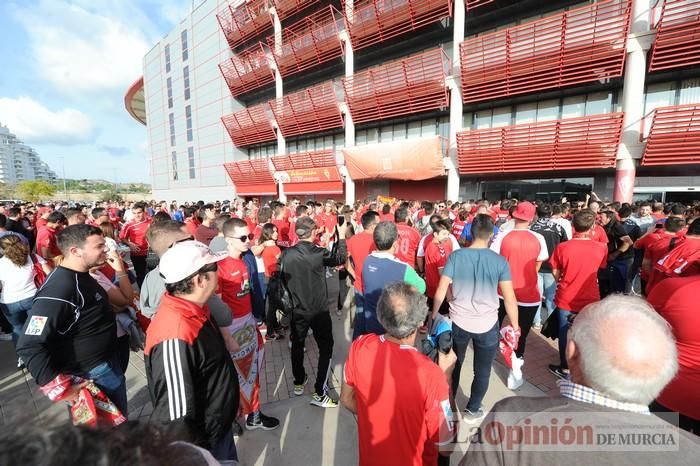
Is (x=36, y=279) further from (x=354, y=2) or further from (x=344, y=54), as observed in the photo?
(x=354, y=2)

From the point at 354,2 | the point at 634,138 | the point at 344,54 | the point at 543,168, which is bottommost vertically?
the point at 543,168

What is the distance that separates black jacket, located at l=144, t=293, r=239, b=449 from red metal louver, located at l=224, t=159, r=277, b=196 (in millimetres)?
21038

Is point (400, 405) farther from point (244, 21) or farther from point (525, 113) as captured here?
point (244, 21)

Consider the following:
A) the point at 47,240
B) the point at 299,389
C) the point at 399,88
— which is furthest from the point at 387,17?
the point at 299,389

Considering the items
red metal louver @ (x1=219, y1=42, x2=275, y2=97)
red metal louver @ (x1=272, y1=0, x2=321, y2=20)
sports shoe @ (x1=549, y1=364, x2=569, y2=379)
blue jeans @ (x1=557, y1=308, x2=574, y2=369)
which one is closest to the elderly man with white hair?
blue jeans @ (x1=557, y1=308, x2=574, y2=369)

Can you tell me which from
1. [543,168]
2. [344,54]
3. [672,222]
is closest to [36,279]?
[672,222]

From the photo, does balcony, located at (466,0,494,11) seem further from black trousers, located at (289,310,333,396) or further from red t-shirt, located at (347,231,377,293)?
black trousers, located at (289,310,333,396)

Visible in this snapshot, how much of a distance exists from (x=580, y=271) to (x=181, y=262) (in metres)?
3.99

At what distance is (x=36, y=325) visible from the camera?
78.7 inches

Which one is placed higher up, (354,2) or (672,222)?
(354,2)

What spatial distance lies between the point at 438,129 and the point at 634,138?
755 cm

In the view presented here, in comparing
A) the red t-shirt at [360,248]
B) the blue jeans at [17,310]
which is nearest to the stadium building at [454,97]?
the red t-shirt at [360,248]

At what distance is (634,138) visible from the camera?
10.6 m

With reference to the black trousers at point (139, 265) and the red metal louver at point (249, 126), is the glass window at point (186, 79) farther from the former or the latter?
the black trousers at point (139, 265)
